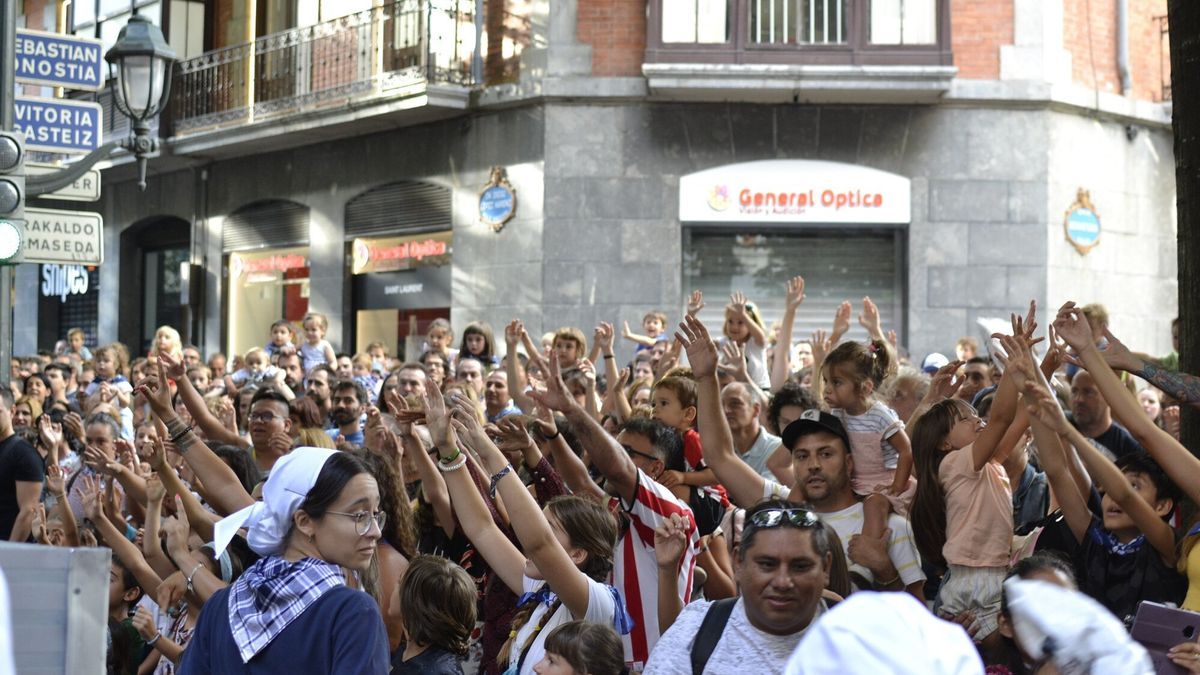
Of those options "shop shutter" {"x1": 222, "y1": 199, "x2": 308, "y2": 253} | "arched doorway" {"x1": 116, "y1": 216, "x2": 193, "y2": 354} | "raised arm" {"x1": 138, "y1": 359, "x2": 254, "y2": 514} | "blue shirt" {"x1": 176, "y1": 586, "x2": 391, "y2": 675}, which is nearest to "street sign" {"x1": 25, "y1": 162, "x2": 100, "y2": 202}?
"raised arm" {"x1": 138, "y1": 359, "x2": 254, "y2": 514}

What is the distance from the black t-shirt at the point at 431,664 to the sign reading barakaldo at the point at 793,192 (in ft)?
43.9

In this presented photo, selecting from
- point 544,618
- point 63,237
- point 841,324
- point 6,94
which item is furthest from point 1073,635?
point 63,237

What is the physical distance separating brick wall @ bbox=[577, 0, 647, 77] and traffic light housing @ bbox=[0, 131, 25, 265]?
9.34 metres

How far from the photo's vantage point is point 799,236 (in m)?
19.2

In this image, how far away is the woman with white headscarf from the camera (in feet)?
13.3

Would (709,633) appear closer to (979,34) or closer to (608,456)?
(608,456)

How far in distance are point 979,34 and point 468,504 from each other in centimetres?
1419

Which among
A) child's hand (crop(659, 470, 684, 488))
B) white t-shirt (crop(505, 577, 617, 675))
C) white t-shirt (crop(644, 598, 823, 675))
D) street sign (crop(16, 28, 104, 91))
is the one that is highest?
street sign (crop(16, 28, 104, 91))

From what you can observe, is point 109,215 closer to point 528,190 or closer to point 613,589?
point 528,190

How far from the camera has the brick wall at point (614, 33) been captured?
18.9 m

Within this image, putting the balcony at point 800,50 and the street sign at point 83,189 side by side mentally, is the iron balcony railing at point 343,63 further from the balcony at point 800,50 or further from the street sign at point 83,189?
the street sign at point 83,189

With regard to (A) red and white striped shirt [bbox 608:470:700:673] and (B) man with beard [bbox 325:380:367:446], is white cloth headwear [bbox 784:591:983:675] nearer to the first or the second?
(A) red and white striped shirt [bbox 608:470:700:673]

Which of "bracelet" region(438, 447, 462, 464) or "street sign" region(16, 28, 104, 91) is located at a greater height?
"street sign" region(16, 28, 104, 91)

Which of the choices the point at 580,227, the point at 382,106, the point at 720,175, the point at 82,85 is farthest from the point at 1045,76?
the point at 82,85
